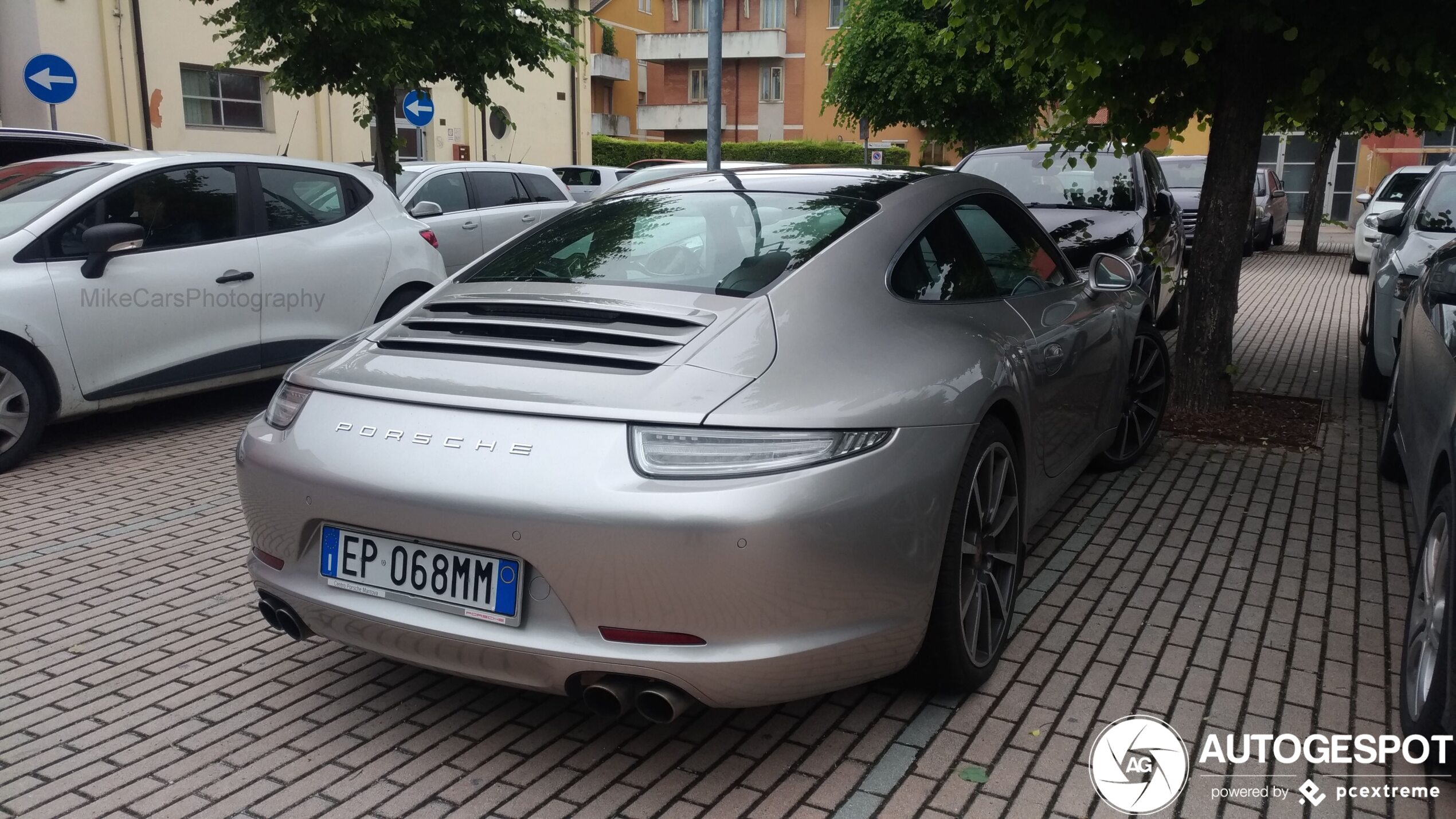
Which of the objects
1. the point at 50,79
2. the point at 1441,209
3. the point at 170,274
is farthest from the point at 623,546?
the point at 50,79

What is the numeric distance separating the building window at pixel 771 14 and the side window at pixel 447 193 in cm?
4794

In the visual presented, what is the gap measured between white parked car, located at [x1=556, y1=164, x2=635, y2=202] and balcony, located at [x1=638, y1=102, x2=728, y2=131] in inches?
1511

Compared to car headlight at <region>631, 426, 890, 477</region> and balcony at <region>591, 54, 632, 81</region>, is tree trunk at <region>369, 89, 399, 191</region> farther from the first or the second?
balcony at <region>591, 54, 632, 81</region>

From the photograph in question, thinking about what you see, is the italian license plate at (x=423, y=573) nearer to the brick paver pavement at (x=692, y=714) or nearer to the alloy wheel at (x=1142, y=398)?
the brick paver pavement at (x=692, y=714)

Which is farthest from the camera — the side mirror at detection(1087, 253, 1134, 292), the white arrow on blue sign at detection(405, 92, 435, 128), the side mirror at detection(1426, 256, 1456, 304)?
the white arrow on blue sign at detection(405, 92, 435, 128)

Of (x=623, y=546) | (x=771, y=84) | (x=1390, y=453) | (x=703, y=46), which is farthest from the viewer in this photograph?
(x=703, y=46)

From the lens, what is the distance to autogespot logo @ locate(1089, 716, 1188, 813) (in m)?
2.89

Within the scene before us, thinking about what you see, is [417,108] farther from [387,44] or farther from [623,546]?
[623,546]

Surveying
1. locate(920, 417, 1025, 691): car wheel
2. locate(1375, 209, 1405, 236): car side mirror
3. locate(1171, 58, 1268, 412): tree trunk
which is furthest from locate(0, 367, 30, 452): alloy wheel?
locate(1375, 209, 1405, 236): car side mirror

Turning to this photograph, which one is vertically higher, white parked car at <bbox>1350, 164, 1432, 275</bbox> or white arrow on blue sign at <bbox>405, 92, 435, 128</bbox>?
white arrow on blue sign at <bbox>405, 92, 435, 128</bbox>

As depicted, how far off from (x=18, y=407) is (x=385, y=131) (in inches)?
261

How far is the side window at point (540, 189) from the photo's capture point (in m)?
13.1

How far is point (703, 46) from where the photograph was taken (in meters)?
58.3

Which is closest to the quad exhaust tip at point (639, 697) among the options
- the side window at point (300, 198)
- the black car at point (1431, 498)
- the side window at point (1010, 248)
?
the black car at point (1431, 498)
